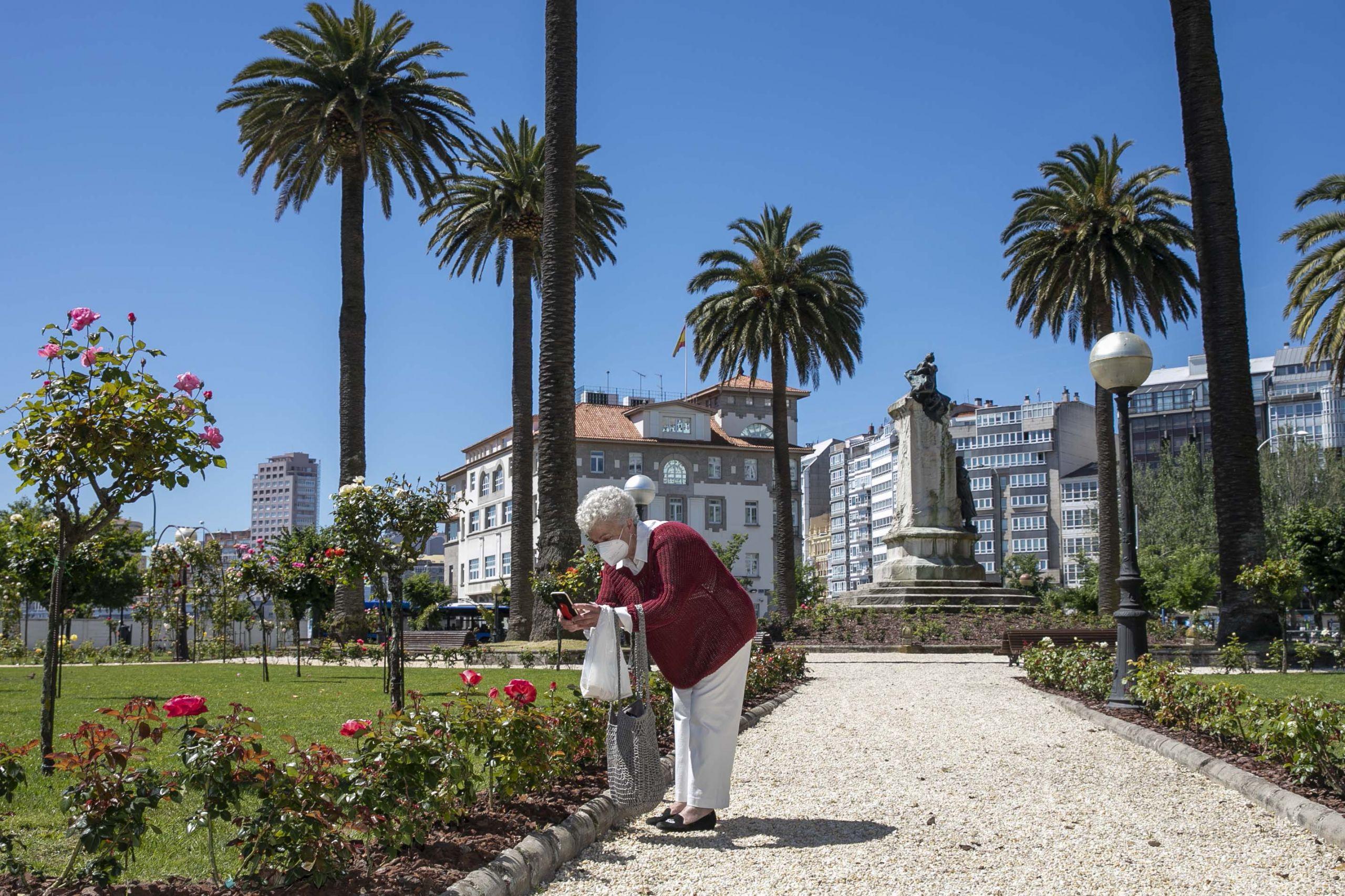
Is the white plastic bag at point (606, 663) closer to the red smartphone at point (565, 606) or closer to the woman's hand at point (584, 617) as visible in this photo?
the woman's hand at point (584, 617)

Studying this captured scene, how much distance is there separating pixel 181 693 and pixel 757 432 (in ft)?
195

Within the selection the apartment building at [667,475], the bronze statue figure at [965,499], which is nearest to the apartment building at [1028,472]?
the apartment building at [667,475]

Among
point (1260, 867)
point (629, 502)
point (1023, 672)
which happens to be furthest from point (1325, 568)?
point (629, 502)

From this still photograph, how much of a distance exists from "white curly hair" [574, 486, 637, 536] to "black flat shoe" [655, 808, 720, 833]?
1572mm

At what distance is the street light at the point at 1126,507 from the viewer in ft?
35.8

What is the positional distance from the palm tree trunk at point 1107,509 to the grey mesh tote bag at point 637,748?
1026 inches

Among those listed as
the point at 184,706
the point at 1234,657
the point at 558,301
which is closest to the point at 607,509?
the point at 184,706

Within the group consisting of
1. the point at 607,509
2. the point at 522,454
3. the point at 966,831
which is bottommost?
the point at 966,831

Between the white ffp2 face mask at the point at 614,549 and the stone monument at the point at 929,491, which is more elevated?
the stone monument at the point at 929,491

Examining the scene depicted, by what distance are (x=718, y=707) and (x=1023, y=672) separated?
1392 centimetres

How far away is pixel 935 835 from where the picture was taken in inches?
232

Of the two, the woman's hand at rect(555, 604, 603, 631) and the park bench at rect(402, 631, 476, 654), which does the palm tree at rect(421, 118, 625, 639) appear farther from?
the woman's hand at rect(555, 604, 603, 631)

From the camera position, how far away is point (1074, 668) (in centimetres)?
1351

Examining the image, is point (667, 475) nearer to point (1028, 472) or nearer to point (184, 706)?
point (1028, 472)
